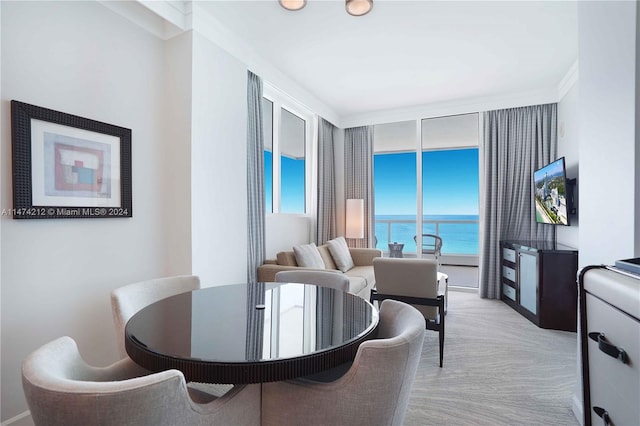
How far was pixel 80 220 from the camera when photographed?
81.7 inches

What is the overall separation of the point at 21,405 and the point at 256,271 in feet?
6.36

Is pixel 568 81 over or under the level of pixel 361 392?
over

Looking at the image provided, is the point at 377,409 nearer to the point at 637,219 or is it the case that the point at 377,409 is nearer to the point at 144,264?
the point at 637,219

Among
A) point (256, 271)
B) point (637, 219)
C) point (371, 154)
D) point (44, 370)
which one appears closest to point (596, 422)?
point (637, 219)

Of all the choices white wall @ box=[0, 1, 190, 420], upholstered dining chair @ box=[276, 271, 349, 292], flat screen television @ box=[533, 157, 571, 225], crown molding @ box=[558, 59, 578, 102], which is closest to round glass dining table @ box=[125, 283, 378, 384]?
upholstered dining chair @ box=[276, 271, 349, 292]

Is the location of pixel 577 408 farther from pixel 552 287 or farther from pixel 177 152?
pixel 177 152

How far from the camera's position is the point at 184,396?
0.91 m

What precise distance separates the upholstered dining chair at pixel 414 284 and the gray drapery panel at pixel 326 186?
7.07ft

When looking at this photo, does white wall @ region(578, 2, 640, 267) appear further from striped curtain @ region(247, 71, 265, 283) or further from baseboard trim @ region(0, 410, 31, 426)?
baseboard trim @ region(0, 410, 31, 426)

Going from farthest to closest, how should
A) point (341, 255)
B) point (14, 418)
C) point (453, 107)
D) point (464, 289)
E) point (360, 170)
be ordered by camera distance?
point (360, 170), point (464, 289), point (453, 107), point (341, 255), point (14, 418)

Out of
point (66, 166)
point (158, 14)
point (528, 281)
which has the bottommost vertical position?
point (528, 281)

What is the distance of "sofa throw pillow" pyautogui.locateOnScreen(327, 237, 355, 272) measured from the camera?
13.9ft

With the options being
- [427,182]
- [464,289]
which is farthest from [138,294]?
[464,289]

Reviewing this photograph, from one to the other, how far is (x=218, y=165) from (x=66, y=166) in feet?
3.57
